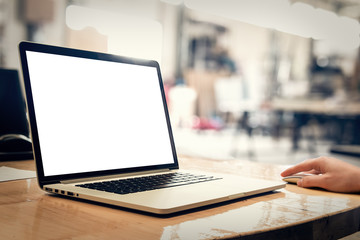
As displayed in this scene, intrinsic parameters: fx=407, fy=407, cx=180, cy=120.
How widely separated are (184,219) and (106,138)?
303mm

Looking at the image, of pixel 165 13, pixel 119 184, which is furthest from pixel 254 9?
pixel 119 184

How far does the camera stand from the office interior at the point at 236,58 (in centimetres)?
365

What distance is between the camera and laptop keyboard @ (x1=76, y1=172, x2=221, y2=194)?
0.65 m

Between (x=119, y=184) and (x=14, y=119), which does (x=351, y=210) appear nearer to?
(x=119, y=184)

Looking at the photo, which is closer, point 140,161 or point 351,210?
point 351,210

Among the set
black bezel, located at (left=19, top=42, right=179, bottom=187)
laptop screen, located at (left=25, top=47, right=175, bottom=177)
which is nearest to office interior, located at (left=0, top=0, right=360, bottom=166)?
laptop screen, located at (left=25, top=47, right=175, bottom=177)

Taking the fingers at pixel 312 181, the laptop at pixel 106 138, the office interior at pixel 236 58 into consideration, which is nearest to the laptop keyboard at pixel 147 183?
the laptop at pixel 106 138

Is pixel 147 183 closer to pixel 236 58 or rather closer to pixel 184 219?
pixel 184 219

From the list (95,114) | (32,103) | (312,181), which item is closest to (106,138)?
(95,114)

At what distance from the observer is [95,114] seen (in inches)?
30.8

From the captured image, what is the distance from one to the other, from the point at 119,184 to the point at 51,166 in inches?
4.6

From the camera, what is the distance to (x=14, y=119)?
4.06 feet

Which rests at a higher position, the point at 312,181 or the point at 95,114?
the point at 95,114

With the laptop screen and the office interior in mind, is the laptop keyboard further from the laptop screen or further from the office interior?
the office interior
